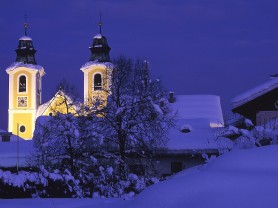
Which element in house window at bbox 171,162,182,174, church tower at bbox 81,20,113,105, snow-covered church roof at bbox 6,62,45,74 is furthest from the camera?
snow-covered church roof at bbox 6,62,45,74

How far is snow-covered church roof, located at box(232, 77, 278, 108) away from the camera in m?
22.0

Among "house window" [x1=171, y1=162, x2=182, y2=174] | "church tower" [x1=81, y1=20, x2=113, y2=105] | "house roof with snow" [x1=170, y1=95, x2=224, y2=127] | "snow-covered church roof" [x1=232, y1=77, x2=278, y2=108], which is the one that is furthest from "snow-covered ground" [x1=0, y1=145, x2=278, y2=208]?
"church tower" [x1=81, y1=20, x2=113, y2=105]

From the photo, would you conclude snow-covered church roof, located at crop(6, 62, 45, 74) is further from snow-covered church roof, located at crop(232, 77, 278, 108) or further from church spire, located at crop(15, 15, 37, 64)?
snow-covered church roof, located at crop(232, 77, 278, 108)

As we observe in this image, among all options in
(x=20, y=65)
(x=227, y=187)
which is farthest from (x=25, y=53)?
(x=227, y=187)

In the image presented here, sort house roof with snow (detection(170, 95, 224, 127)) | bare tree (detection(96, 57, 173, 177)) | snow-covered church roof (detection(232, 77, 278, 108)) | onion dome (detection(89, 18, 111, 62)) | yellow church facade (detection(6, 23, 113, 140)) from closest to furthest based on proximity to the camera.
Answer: snow-covered church roof (detection(232, 77, 278, 108)), bare tree (detection(96, 57, 173, 177)), house roof with snow (detection(170, 95, 224, 127)), onion dome (detection(89, 18, 111, 62)), yellow church facade (detection(6, 23, 113, 140))

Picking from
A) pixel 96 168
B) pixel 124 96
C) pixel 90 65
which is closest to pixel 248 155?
pixel 96 168

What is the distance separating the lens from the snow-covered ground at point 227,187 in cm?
497

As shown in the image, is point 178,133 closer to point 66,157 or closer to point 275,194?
point 66,157

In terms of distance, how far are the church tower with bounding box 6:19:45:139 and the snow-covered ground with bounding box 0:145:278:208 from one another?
70.1 m

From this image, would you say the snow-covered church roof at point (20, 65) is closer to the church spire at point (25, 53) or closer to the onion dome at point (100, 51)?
the church spire at point (25, 53)

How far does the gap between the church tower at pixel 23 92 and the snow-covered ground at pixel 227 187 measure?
7008 centimetres

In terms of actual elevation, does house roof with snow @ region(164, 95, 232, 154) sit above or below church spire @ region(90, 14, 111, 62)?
below

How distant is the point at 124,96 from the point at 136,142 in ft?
8.65

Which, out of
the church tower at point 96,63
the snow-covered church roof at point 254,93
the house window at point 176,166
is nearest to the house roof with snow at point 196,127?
the house window at point 176,166
